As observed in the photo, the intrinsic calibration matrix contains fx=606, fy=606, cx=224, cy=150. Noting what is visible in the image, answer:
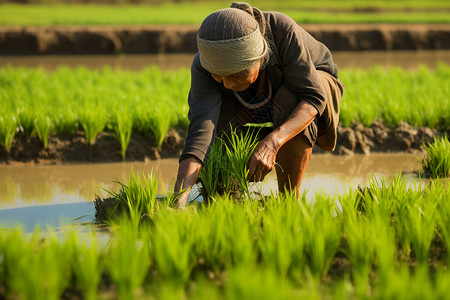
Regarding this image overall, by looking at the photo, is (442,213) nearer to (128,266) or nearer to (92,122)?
(128,266)

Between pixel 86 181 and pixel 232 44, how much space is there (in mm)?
1796

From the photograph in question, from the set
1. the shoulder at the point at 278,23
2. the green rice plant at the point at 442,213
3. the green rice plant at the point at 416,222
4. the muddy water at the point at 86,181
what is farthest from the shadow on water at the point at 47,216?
the green rice plant at the point at 442,213

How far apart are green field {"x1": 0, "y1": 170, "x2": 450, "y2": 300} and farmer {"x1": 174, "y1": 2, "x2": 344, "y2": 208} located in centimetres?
36

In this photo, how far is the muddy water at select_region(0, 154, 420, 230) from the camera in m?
3.41

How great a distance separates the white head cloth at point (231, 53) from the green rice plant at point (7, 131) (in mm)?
2114

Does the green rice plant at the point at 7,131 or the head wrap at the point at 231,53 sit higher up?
the head wrap at the point at 231,53

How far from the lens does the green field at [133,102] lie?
15.0ft

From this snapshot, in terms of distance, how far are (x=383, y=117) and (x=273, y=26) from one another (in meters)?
2.37

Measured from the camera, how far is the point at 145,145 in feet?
15.2

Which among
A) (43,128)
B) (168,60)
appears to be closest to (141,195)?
(43,128)

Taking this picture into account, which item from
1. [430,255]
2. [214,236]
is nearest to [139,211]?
[214,236]

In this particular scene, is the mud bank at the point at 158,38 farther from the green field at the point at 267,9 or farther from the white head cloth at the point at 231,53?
the white head cloth at the point at 231,53

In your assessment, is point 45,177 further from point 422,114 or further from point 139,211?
point 422,114

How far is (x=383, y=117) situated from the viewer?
5125 mm
